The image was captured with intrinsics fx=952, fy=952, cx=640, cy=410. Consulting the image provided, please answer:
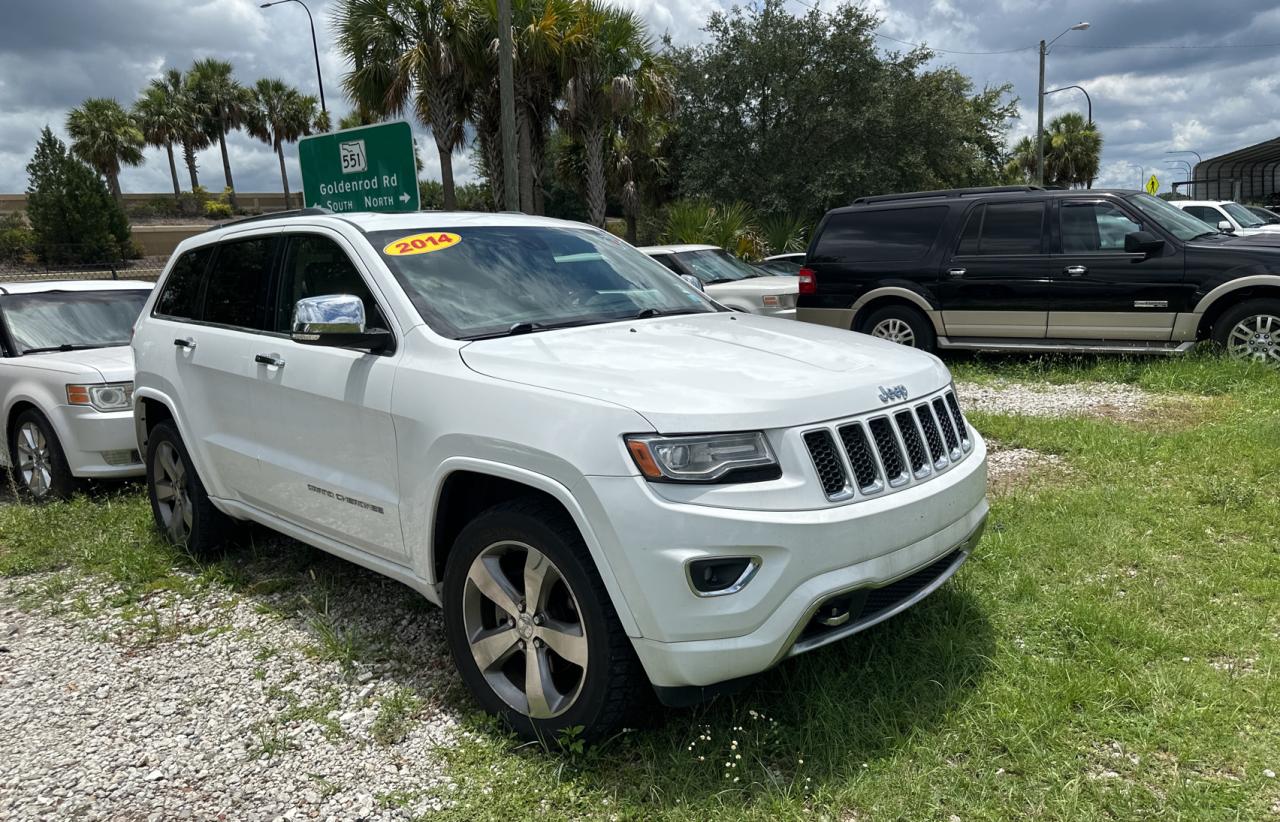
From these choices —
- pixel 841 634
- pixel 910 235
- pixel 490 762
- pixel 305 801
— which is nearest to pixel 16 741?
pixel 305 801

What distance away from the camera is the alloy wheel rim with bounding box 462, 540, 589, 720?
2.88 m

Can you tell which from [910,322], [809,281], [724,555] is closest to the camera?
[724,555]

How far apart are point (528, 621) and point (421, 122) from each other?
63.2ft

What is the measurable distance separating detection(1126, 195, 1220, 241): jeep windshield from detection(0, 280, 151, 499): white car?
8.51 m

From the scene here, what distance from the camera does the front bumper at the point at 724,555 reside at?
2.55m

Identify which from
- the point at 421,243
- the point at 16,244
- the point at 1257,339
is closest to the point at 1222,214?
the point at 1257,339

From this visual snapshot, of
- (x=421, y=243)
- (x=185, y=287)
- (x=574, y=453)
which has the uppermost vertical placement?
(x=421, y=243)

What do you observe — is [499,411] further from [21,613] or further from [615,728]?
[21,613]

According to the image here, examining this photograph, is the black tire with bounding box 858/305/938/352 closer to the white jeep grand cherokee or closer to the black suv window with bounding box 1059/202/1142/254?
the black suv window with bounding box 1059/202/1142/254

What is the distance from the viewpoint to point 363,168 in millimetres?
8852

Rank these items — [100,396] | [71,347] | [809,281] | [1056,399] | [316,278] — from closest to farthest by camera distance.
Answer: [316,278], [100,396], [71,347], [1056,399], [809,281]

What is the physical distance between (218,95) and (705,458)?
57246 mm

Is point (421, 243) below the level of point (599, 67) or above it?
below

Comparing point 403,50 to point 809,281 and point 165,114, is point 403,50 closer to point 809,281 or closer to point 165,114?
point 809,281
